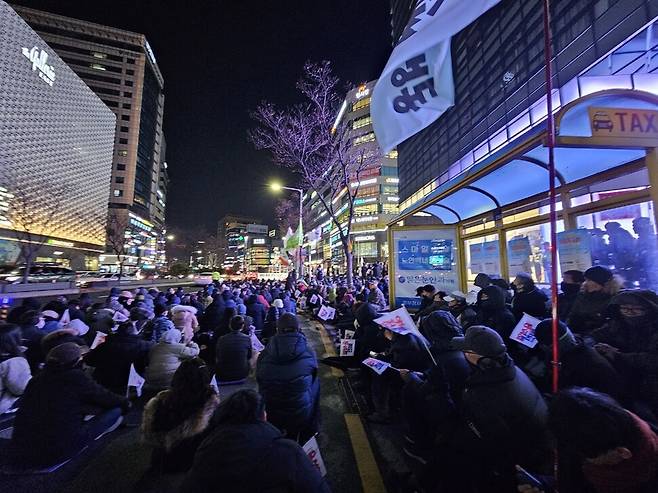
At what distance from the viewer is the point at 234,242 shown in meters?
130

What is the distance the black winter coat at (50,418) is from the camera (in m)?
2.70

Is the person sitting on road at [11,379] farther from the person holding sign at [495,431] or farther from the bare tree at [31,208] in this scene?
the bare tree at [31,208]

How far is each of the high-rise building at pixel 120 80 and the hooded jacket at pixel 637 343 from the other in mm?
79536

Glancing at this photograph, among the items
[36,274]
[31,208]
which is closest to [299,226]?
[36,274]

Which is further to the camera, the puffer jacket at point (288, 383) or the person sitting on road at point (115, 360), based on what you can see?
the person sitting on road at point (115, 360)

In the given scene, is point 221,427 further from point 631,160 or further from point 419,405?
point 631,160

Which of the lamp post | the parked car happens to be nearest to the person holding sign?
the lamp post

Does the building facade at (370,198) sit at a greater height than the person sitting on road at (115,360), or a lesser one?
greater

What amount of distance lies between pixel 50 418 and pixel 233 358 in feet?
8.04

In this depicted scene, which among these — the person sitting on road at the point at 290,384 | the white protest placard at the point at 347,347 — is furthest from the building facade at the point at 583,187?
the person sitting on road at the point at 290,384

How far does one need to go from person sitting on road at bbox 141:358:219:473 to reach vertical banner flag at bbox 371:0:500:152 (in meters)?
3.33

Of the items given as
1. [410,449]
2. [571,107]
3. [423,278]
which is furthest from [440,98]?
[423,278]

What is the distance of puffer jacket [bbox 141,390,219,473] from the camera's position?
2283mm

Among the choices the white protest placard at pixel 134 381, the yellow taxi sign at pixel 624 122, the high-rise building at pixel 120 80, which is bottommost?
the white protest placard at pixel 134 381
